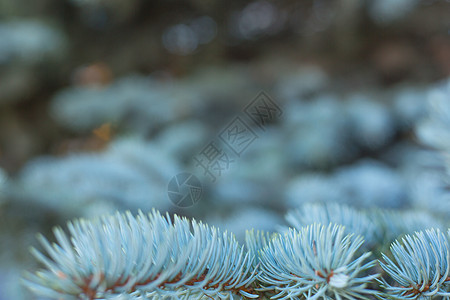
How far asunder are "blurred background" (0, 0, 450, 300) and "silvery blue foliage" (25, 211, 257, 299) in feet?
0.54

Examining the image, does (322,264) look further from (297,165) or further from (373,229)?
(297,165)

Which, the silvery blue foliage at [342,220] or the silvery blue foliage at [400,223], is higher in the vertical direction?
the silvery blue foliage at [400,223]

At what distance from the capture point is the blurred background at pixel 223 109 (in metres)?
0.48

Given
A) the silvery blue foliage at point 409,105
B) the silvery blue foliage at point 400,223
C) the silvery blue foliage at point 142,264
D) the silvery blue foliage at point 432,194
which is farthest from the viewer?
the silvery blue foliage at point 409,105

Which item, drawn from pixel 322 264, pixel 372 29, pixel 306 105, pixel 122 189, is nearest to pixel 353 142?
pixel 306 105

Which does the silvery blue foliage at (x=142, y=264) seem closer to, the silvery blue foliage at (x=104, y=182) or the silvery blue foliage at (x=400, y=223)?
the silvery blue foliage at (x=400, y=223)

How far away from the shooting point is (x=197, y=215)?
0.57 meters

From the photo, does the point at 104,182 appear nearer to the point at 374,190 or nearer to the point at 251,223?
the point at 251,223

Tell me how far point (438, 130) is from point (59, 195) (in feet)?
1.44

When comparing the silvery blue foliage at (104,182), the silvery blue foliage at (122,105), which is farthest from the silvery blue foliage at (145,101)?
the silvery blue foliage at (104,182)

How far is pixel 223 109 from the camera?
90 cm

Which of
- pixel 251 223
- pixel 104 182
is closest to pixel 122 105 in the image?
pixel 104 182

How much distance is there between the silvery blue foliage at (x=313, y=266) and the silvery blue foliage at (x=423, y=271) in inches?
0.7

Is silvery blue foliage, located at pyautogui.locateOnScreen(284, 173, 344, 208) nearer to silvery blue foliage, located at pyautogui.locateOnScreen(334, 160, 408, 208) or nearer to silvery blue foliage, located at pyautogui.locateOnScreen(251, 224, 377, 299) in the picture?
silvery blue foliage, located at pyautogui.locateOnScreen(334, 160, 408, 208)
